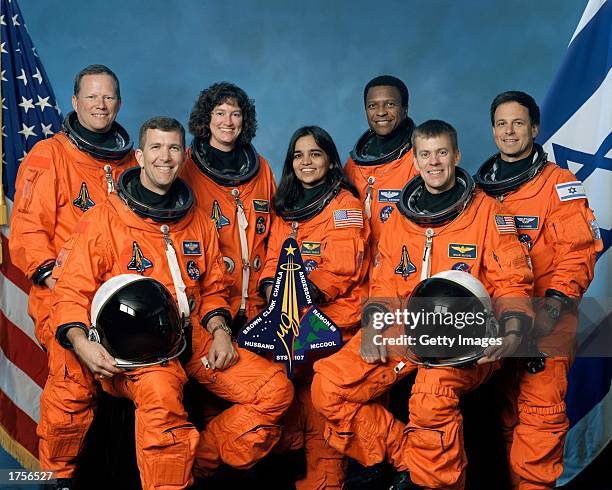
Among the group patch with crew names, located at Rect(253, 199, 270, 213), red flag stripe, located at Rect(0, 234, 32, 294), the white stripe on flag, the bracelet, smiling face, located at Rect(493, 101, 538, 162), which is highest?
smiling face, located at Rect(493, 101, 538, 162)

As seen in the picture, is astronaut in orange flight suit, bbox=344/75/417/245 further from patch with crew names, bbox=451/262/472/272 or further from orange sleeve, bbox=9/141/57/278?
orange sleeve, bbox=9/141/57/278

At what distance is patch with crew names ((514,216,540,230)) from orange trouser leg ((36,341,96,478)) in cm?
196

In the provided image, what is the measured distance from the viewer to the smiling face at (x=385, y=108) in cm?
418

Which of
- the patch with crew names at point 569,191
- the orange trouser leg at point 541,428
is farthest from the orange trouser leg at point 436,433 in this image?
the patch with crew names at point 569,191

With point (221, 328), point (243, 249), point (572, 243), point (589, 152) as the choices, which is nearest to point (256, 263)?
point (243, 249)

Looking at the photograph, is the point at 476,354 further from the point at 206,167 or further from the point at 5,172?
the point at 5,172

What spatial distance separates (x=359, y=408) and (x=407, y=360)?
282 millimetres

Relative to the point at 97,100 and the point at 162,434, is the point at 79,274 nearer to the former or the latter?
the point at 162,434

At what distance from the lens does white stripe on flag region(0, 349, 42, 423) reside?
4.38 metres

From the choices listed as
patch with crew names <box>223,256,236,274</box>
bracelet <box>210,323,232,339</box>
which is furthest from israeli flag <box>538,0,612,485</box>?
bracelet <box>210,323,232,339</box>

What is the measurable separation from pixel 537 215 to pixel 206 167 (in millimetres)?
1558

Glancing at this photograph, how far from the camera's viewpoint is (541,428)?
3.35 meters

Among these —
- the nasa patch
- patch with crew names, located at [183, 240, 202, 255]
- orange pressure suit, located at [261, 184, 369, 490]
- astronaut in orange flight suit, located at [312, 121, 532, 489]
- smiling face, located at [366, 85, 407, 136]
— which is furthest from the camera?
smiling face, located at [366, 85, 407, 136]

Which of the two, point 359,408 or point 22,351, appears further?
point 22,351
